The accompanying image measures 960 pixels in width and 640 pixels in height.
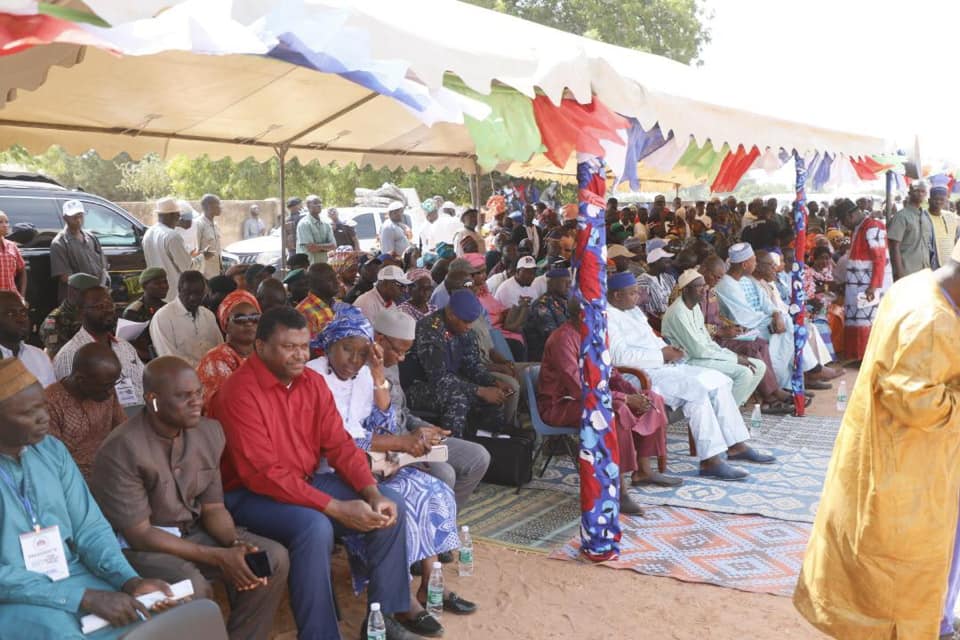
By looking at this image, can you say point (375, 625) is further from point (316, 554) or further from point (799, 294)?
point (799, 294)

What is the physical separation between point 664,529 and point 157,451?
122 inches

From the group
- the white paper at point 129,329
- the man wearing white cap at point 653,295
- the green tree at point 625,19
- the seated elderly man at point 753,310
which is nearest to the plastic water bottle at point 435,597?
the white paper at point 129,329

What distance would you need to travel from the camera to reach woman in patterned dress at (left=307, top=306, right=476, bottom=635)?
13.4 ft

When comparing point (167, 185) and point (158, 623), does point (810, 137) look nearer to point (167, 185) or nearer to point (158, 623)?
point (158, 623)

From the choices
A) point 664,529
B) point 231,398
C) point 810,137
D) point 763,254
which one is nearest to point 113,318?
point 231,398

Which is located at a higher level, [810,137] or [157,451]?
[810,137]

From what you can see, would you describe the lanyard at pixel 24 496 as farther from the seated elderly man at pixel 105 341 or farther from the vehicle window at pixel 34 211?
the vehicle window at pixel 34 211

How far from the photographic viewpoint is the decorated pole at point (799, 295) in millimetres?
7895

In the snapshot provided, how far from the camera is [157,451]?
3.31m

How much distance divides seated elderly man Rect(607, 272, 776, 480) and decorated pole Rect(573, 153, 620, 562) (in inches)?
57.3

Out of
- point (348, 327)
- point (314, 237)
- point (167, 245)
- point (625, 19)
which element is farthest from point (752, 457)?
point (625, 19)

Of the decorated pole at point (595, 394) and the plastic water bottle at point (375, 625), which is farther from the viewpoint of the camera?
the decorated pole at point (595, 394)

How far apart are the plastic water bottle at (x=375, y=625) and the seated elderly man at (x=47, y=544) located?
1076 mm

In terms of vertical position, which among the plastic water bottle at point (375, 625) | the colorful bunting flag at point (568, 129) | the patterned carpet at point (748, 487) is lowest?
the patterned carpet at point (748, 487)
